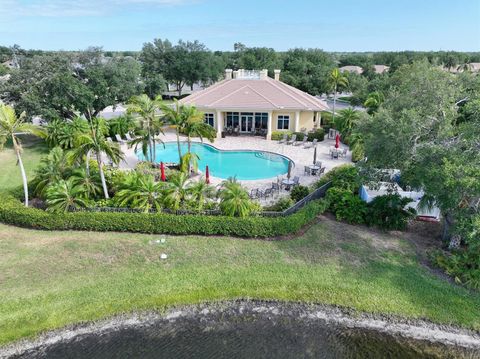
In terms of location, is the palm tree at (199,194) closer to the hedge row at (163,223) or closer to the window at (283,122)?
the hedge row at (163,223)

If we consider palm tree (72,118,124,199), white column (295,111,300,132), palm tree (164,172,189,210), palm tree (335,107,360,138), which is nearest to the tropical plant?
palm tree (72,118,124,199)

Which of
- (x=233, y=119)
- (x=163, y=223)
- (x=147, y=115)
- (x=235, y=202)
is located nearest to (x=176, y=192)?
(x=163, y=223)

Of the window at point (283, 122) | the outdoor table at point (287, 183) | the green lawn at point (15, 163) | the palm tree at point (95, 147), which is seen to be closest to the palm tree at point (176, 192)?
the palm tree at point (95, 147)

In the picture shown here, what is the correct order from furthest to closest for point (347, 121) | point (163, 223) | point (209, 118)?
point (209, 118) → point (347, 121) → point (163, 223)

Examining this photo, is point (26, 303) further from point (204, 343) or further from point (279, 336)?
point (279, 336)

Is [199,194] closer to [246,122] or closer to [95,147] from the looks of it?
[95,147]

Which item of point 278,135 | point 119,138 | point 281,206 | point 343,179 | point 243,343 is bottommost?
point 243,343

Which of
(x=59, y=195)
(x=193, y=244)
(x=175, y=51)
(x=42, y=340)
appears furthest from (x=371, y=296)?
(x=175, y=51)

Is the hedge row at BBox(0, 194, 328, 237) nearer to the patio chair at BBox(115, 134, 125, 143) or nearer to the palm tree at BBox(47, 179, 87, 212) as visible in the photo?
the palm tree at BBox(47, 179, 87, 212)
